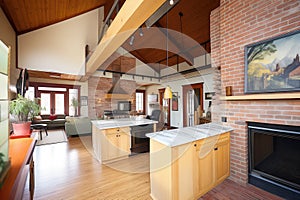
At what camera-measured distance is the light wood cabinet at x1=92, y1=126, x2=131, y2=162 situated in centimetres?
303

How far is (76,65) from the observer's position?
5629 millimetres

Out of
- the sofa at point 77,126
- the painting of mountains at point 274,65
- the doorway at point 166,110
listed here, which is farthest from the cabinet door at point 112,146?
the doorway at point 166,110

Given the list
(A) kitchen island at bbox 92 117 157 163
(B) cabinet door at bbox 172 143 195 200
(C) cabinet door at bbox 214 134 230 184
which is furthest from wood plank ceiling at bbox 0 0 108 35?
(C) cabinet door at bbox 214 134 230 184

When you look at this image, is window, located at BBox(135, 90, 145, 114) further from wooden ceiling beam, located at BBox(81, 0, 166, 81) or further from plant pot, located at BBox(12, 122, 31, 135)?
plant pot, located at BBox(12, 122, 31, 135)

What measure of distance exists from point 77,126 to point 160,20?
5033mm

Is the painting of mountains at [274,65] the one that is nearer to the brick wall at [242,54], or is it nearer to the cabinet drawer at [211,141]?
the brick wall at [242,54]

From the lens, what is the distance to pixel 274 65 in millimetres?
1882

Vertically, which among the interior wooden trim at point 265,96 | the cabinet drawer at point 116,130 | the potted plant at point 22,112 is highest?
the interior wooden trim at point 265,96

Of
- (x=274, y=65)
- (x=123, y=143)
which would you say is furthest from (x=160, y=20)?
(x=123, y=143)

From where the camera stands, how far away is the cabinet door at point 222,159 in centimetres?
214

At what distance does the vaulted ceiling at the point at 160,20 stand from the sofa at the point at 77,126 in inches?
135

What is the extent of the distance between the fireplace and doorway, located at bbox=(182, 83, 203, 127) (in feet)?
12.7

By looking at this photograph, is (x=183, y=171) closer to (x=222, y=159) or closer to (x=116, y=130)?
(x=222, y=159)

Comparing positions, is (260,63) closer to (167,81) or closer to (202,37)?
(202,37)
